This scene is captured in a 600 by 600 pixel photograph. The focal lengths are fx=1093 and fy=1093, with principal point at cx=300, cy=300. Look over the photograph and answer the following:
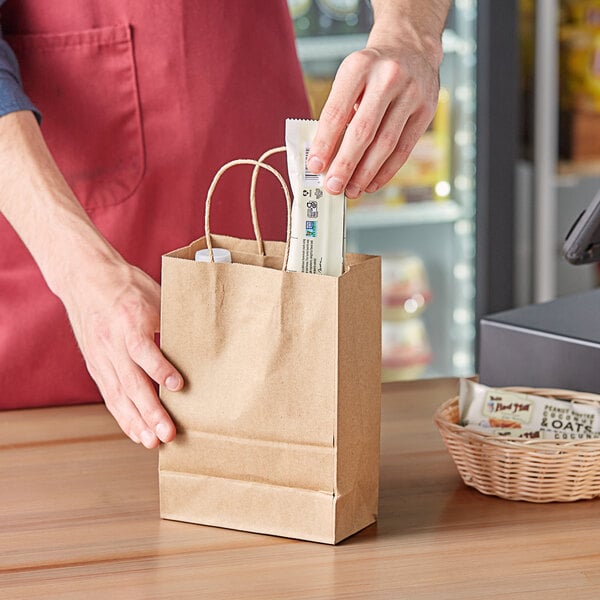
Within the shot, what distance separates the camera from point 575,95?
9.70ft

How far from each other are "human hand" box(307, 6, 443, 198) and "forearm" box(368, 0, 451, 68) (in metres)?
0.01

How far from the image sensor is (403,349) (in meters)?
2.87

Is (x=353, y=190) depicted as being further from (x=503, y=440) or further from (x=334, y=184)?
(x=503, y=440)

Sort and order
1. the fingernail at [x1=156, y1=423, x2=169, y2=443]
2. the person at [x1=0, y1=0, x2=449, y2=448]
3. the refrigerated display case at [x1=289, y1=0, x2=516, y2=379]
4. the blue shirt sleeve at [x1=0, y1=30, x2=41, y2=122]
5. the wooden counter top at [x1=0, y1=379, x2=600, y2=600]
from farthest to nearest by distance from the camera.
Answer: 1. the refrigerated display case at [x1=289, y1=0, x2=516, y2=379]
2. the person at [x1=0, y1=0, x2=449, y2=448]
3. the blue shirt sleeve at [x1=0, y1=30, x2=41, y2=122]
4. the fingernail at [x1=156, y1=423, x2=169, y2=443]
5. the wooden counter top at [x1=0, y1=379, x2=600, y2=600]

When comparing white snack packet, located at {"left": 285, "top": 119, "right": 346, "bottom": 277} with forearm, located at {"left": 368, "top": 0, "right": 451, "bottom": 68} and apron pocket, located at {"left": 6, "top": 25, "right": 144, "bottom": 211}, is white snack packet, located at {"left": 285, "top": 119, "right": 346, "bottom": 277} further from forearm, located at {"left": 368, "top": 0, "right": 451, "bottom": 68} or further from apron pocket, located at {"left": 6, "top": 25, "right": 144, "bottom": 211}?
apron pocket, located at {"left": 6, "top": 25, "right": 144, "bottom": 211}

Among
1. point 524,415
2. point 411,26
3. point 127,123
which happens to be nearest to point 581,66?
point 127,123

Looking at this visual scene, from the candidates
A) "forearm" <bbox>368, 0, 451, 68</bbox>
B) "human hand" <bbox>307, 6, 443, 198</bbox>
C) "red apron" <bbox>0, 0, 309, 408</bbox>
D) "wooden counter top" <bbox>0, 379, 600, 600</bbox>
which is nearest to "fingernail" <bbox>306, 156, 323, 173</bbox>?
"human hand" <bbox>307, 6, 443, 198</bbox>

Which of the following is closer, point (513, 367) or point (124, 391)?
point (124, 391)

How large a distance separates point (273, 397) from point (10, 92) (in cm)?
50

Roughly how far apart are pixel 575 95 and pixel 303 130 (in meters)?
2.21

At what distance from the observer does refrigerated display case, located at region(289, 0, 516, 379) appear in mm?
2680

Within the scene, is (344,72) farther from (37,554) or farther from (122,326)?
(37,554)

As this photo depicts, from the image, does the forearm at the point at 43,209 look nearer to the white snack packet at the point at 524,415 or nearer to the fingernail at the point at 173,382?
the fingernail at the point at 173,382

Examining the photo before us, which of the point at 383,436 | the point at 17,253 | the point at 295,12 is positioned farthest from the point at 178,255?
the point at 295,12
